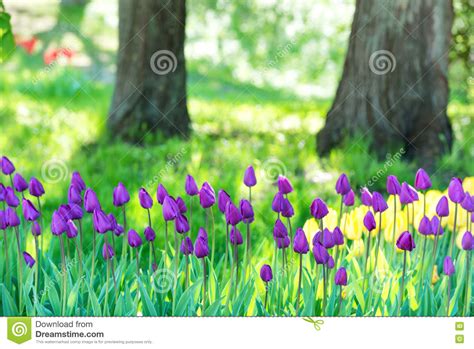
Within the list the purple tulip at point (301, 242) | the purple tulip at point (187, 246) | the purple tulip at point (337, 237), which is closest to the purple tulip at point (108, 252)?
the purple tulip at point (187, 246)

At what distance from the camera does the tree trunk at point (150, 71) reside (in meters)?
4.90

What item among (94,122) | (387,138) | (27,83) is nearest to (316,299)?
(387,138)

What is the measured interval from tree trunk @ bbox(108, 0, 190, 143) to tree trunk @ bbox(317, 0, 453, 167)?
3.36ft

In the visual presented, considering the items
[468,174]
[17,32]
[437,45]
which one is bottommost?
[468,174]

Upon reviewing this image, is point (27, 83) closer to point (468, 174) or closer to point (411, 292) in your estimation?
point (468, 174)

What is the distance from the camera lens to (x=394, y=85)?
15.1ft

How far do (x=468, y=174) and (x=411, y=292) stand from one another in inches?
78.8

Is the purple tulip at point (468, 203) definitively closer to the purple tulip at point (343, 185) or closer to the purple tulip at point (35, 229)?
the purple tulip at point (343, 185)

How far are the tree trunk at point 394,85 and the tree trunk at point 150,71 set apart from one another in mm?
1023

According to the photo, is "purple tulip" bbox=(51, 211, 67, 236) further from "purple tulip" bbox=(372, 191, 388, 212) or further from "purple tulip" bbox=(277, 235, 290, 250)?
"purple tulip" bbox=(372, 191, 388, 212)

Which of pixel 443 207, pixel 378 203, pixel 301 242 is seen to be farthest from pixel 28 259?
pixel 443 207

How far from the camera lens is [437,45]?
4613 mm

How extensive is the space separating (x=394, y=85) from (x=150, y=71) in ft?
5.26

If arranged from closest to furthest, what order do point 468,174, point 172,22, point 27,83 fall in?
point 468,174
point 172,22
point 27,83
